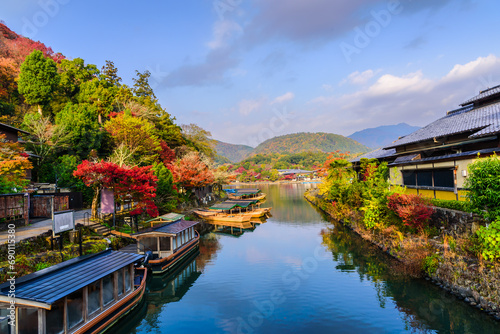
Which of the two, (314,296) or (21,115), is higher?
(21,115)

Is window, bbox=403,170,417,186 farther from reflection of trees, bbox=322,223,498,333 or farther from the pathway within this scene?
the pathway

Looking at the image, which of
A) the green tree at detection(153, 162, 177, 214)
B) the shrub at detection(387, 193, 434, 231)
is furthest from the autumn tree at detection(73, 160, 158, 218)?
the shrub at detection(387, 193, 434, 231)

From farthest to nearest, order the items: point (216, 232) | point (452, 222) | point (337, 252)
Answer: point (216, 232) → point (337, 252) → point (452, 222)

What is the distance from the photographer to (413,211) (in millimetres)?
18906

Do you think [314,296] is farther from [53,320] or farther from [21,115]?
[21,115]

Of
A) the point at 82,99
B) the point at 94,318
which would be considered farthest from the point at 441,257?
the point at 82,99

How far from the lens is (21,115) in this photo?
39219 mm

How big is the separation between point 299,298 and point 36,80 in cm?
4169

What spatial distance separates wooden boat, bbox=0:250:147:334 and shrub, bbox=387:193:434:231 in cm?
1793

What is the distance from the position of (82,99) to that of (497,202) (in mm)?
51605

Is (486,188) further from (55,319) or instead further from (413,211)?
(55,319)

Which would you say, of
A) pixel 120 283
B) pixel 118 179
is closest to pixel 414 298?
pixel 120 283

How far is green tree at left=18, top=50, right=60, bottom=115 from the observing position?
116ft

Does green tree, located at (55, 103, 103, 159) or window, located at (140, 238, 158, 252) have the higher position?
green tree, located at (55, 103, 103, 159)
